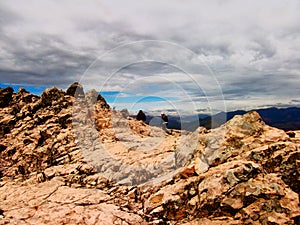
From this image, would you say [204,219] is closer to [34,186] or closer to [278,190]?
[278,190]

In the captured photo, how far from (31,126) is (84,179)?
16.4 metres

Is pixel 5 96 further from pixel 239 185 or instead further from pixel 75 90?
pixel 239 185

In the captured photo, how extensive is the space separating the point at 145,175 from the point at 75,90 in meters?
25.2

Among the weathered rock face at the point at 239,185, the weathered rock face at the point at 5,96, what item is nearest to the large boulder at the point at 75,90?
the weathered rock face at the point at 5,96

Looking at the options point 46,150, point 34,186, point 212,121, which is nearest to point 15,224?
point 34,186

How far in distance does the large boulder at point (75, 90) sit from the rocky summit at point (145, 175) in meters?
6.72

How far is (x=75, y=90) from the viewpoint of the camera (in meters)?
42.0

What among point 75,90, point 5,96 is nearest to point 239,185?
point 75,90

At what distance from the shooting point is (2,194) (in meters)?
23.8

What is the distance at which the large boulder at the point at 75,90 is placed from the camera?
1614 inches

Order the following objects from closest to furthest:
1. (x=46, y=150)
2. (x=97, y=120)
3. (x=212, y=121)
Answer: (x=212, y=121) < (x=46, y=150) < (x=97, y=120)

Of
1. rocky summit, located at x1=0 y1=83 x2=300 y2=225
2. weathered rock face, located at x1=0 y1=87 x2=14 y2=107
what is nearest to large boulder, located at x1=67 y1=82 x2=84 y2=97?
rocky summit, located at x1=0 y1=83 x2=300 y2=225

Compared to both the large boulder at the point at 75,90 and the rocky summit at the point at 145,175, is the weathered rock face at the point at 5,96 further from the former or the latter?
the large boulder at the point at 75,90

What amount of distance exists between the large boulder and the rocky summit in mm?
6721
